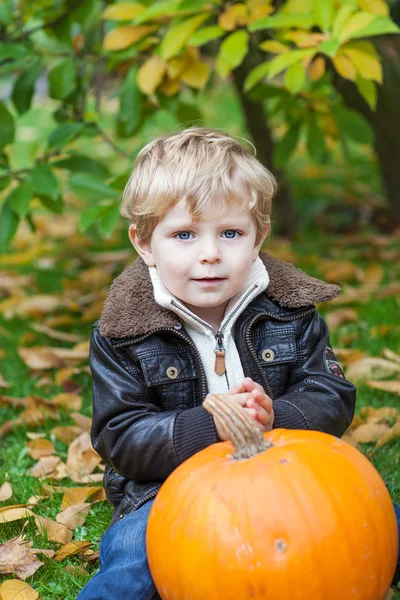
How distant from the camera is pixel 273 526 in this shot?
1.67 metres

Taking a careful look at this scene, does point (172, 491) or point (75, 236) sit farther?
point (75, 236)

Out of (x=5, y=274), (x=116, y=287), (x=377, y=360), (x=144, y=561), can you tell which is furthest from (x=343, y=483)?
(x=5, y=274)

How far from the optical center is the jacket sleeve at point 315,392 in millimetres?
2150

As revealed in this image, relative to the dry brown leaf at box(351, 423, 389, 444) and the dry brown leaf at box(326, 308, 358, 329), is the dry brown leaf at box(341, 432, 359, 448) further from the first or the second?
the dry brown leaf at box(326, 308, 358, 329)

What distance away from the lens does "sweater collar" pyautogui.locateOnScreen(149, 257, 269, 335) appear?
2.26 metres

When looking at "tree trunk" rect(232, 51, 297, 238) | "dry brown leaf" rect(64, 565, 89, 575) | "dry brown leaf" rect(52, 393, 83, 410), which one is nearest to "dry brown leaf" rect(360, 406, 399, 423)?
"dry brown leaf" rect(52, 393, 83, 410)

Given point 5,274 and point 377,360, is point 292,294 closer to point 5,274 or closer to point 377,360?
point 377,360

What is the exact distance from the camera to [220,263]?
7.12 ft

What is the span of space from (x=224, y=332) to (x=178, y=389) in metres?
0.20

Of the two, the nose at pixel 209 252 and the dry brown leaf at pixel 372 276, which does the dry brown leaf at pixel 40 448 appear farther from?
the dry brown leaf at pixel 372 276

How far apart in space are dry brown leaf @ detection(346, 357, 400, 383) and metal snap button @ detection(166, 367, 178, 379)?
4.14 ft

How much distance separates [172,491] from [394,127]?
411 cm

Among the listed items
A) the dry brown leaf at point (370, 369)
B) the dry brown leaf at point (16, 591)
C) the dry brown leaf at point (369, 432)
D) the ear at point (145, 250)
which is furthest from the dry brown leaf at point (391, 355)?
the dry brown leaf at point (16, 591)

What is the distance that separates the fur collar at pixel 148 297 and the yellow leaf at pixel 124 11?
131 cm
